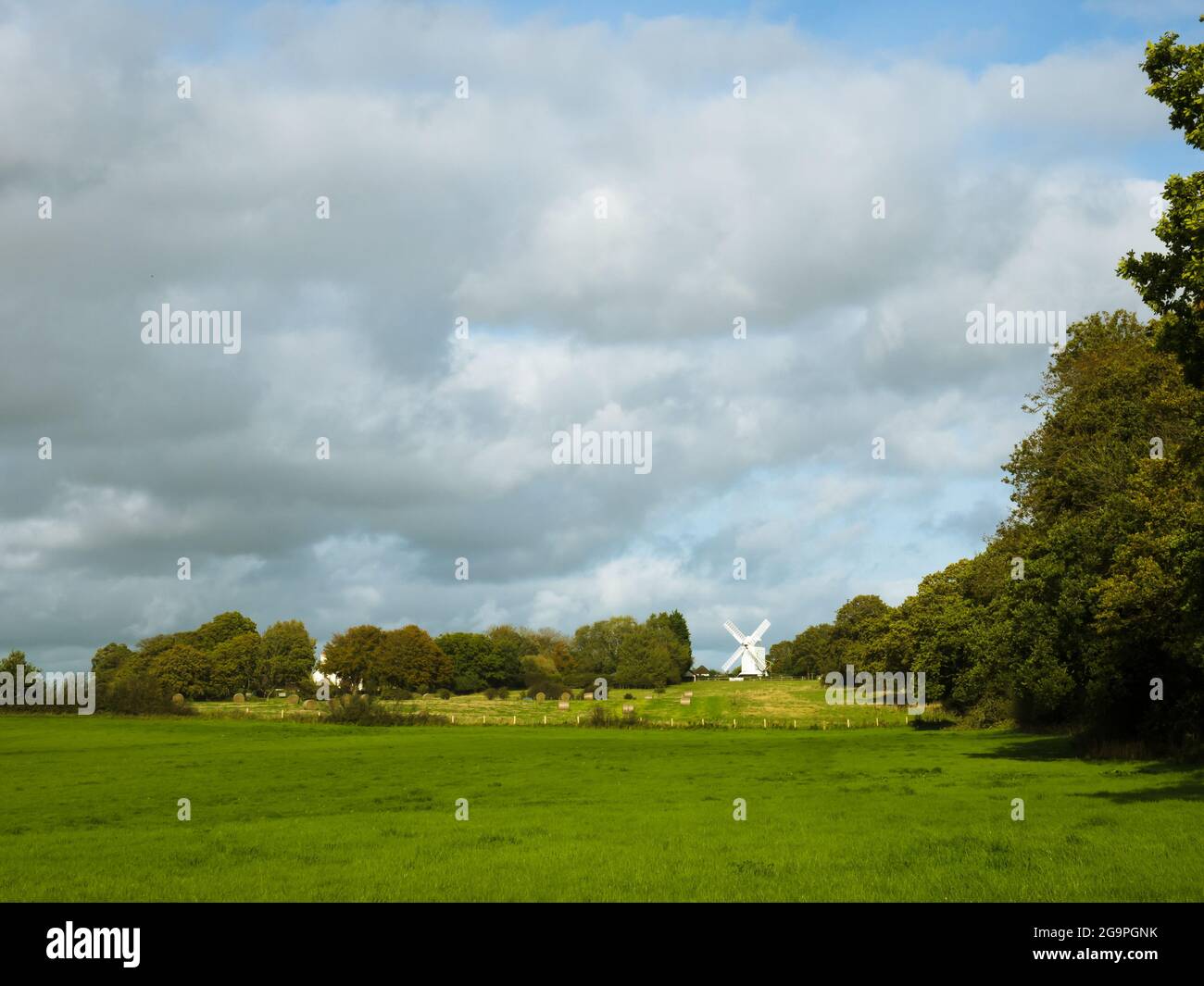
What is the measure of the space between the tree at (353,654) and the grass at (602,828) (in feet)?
409

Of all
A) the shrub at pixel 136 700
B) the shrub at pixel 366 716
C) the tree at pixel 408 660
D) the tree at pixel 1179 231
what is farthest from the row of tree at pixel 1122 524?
the tree at pixel 408 660

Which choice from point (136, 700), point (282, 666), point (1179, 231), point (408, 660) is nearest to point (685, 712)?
point (408, 660)

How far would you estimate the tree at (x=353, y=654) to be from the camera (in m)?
190

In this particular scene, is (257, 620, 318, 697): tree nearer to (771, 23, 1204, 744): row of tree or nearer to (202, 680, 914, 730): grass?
(202, 680, 914, 730): grass

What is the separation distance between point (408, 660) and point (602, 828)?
164m

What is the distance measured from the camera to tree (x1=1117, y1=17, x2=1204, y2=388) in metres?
24.7

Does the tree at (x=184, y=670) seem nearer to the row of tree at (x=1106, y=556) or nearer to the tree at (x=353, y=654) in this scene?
the tree at (x=353, y=654)

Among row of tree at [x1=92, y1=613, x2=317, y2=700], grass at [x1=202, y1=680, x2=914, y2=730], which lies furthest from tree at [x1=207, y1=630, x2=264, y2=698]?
grass at [x1=202, y1=680, x2=914, y2=730]

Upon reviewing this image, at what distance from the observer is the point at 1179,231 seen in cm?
2491

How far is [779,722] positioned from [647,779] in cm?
7766

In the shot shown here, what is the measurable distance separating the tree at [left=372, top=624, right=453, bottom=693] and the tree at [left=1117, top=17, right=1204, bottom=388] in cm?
17122

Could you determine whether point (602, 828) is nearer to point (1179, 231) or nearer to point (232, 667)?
point (1179, 231)
